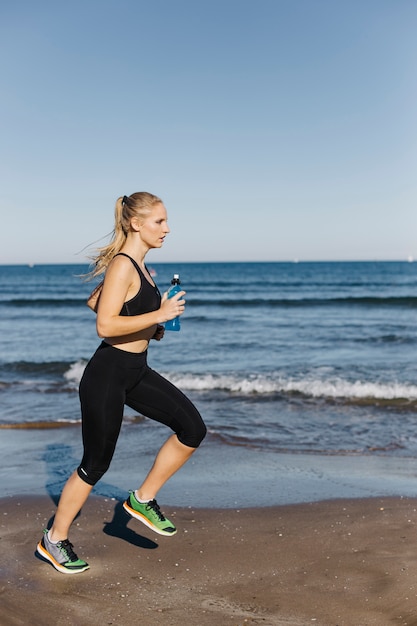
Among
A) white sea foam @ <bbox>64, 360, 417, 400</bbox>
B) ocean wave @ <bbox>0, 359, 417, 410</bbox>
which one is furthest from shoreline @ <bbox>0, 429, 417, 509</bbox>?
white sea foam @ <bbox>64, 360, 417, 400</bbox>

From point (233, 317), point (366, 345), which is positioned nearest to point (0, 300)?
point (233, 317)

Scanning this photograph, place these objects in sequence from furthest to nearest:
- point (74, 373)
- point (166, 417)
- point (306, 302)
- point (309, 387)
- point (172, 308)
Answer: point (306, 302), point (74, 373), point (309, 387), point (166, 417), point (172, 308)

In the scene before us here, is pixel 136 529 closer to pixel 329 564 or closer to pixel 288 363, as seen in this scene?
pixel 329 564

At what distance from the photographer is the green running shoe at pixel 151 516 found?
417cm

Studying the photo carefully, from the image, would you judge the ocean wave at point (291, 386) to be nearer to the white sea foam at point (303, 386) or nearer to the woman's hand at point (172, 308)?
the white sea foam at point (303, 386)

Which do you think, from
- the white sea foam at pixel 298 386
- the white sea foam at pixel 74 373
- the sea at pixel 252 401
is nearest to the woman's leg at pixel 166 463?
the sea at pixel 252 401

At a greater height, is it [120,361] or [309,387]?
[120,361]

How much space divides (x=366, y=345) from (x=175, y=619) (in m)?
13.7

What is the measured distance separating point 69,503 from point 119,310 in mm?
1210

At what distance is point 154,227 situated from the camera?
3.89m

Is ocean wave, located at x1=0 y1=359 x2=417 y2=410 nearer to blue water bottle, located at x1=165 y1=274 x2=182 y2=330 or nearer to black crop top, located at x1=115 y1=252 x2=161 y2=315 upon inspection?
blue water bottle, located at x1=165 y1=274 x2=182 y2=330

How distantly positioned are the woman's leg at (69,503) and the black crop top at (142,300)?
105 centimetres

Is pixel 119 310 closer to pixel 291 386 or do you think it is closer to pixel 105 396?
pixel 105 396

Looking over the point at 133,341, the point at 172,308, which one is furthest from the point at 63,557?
the point at 172,308
